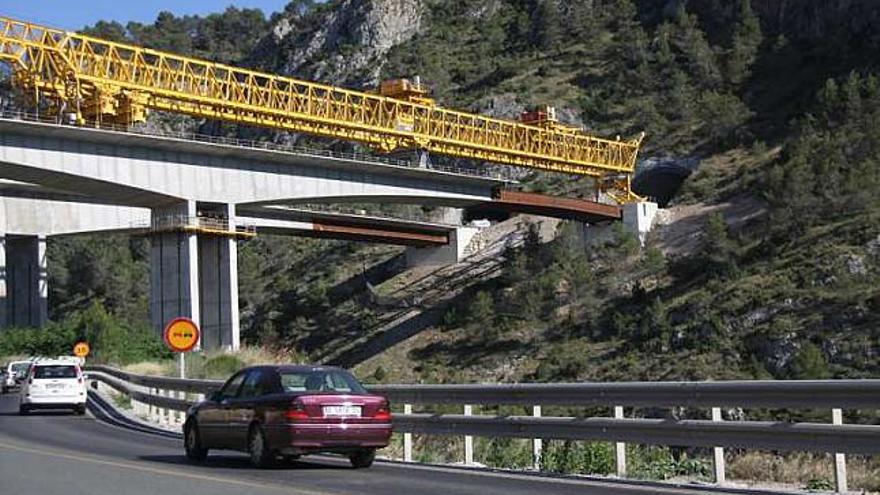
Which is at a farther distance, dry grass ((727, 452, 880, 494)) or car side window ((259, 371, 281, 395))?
car side window ((259, 371, 281, 395))

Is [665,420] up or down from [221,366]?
down

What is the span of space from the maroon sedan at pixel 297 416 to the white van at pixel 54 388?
1624 cm

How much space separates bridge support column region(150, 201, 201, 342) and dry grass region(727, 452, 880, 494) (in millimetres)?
49007

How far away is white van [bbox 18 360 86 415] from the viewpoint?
109 feet

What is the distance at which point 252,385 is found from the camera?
17.8 metres

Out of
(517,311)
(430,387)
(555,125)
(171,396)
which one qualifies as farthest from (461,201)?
(430,387)

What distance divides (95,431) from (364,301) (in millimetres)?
63624

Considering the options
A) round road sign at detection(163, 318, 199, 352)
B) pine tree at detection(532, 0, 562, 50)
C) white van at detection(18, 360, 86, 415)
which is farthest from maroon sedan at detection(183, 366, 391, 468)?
pine tree at detection(532, 0, 562, 50)

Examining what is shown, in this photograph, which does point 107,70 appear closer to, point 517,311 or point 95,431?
point 517,311

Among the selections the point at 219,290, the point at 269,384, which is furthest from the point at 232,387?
the point at 219,290

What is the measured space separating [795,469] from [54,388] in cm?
2337

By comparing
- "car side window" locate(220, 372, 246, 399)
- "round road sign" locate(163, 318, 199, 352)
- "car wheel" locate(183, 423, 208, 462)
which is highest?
"round road sign" locate(163, 318, 199, 352)

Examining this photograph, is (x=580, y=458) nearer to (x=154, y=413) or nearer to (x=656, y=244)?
(x=154, y=413)

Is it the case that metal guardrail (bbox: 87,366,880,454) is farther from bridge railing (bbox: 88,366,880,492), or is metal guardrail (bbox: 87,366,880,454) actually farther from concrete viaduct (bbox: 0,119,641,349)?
concrete viaduct (bbox: 0,119,641,349)
